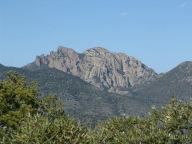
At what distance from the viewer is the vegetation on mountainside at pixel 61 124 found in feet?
174

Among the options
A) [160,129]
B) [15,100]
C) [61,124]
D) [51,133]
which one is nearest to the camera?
[51,133]

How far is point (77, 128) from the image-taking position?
54719 mm

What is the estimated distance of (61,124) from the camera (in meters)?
53.6

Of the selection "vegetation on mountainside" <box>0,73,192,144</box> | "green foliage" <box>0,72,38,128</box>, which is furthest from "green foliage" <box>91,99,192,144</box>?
"green foliage" <box>0,72,38,128</box>

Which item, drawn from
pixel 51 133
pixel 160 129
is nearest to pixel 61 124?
pixel 51 133

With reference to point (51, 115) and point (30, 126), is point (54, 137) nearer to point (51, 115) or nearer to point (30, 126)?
point (30, 126)

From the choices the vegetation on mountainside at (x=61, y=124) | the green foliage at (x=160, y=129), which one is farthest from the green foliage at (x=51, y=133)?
the green foliage at (x=160, y=129)

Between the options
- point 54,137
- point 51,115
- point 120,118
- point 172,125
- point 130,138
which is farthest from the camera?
point 120,118

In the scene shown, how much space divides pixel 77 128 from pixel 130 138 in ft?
52.5

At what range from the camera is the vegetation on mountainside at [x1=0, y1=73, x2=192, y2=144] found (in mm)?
53188

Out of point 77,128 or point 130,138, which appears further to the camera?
point 130,138

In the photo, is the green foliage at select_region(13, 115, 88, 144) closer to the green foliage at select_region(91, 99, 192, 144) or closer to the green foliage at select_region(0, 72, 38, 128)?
the green foliage at select_region(91, 99, 192, 144)

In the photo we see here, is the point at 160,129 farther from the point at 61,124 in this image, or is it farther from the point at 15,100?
the point at 15,100

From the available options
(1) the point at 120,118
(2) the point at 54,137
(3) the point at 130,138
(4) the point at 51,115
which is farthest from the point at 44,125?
(1) the point at 120,118
